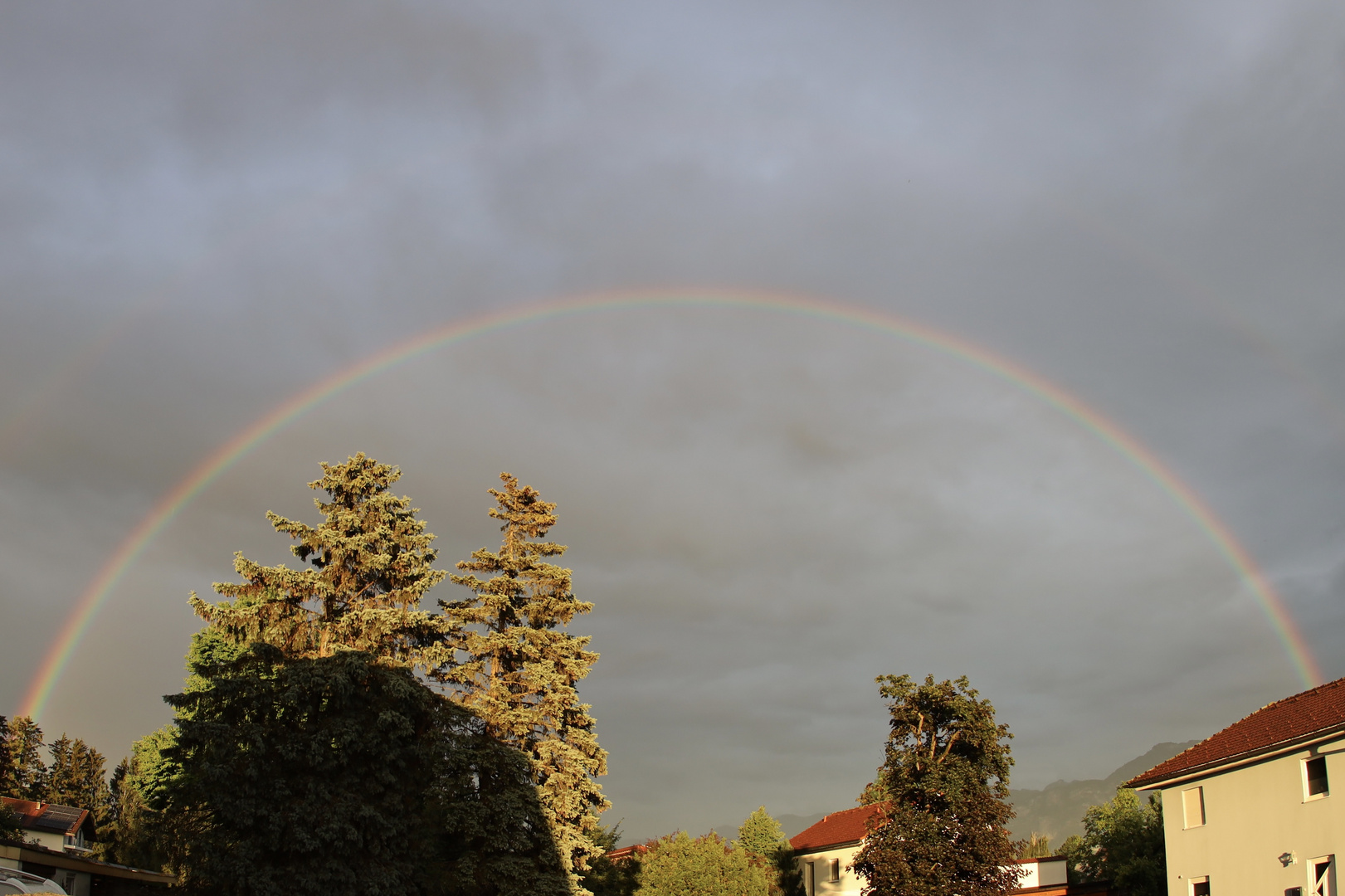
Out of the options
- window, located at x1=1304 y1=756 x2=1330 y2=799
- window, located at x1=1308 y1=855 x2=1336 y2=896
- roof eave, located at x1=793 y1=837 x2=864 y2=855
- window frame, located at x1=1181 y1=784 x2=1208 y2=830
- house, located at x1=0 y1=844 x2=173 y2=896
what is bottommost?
house, located at x1=0 y1=844 x2=173 y2=896

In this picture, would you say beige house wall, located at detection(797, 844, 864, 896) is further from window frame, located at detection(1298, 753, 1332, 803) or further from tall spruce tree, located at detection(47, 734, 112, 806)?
tall spruce tree, located at detection(47, 734, 112, 806)

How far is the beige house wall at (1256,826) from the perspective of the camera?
32.2 m

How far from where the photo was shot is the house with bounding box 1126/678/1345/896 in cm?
3234

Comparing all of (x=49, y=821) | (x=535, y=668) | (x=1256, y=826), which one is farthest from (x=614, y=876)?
(x=49, y=821)

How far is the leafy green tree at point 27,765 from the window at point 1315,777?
315 feet

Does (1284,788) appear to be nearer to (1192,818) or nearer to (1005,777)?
(1192,818)

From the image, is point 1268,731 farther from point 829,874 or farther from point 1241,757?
point 829,874

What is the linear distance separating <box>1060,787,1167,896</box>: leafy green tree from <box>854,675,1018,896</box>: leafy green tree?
21607mm

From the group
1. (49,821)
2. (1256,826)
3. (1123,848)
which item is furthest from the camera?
(49,821)

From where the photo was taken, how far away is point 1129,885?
5938cm

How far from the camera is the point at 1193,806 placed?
39.9 meters

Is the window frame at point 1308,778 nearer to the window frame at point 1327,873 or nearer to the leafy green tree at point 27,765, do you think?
the window frame at point 1327,873

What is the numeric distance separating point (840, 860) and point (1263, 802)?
34.9 metres

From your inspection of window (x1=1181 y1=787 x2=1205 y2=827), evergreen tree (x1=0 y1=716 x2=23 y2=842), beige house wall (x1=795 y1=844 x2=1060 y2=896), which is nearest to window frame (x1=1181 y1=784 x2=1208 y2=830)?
window (x1=1181 y1=787 x2=1205 y2=827)
